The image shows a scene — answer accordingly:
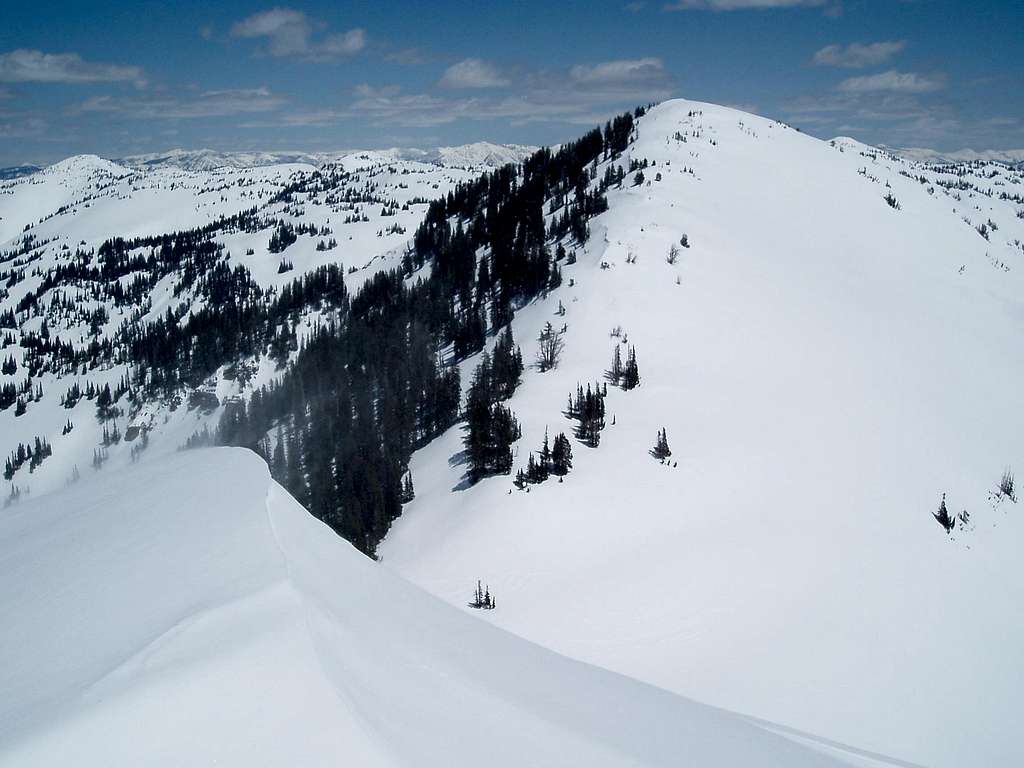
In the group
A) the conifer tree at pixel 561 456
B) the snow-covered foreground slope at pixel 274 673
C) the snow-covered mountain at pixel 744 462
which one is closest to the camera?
the snow-covered foreground slope at pixel 274 673

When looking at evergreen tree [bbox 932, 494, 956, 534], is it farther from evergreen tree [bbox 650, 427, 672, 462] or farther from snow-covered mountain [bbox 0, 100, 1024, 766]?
evergreen tree [bbox 650, 427, 672, 462]

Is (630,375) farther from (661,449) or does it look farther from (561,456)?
(561,456)

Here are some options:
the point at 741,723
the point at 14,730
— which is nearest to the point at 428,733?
the point at 14,730

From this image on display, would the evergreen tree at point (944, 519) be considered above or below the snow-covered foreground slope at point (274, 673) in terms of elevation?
below

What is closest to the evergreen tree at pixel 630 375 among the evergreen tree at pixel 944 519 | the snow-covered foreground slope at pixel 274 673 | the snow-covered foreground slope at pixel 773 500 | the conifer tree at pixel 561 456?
the snow-covered foreground slope at pixel 773 500

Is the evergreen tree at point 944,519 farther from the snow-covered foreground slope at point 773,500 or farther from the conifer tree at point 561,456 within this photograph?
the conifer tree at point 561,456

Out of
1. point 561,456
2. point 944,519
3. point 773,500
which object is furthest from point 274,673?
point 944,519

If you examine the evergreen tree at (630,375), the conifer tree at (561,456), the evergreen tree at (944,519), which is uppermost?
the evergreen tree at (630,375)

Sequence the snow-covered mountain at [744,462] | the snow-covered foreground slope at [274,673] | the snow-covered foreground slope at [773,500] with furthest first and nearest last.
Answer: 1. the snow-covered foreground slope at [773,500]
2. the snow-covered mountain at [744,462]
3. the snow-covered foreground slope at [274,673]
